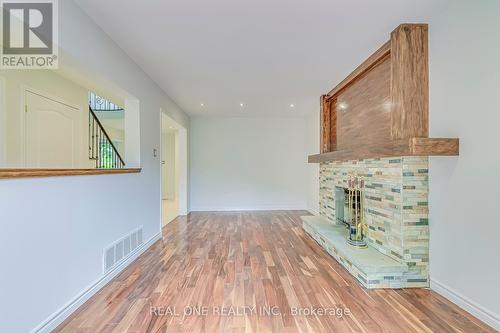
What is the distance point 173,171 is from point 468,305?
352 inches

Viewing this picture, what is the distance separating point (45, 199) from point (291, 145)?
5.68m

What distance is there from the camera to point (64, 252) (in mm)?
1962

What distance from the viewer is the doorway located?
20.2 ft

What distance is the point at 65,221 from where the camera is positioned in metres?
1.98

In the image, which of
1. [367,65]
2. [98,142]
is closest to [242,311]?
[367,65]

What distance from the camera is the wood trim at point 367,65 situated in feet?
8.95

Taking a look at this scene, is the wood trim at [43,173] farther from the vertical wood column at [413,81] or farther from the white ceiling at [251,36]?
the vertical wood column at [413,81]

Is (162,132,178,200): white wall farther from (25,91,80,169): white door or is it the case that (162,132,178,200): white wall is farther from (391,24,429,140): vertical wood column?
(391,24,429,140): vertical wood column

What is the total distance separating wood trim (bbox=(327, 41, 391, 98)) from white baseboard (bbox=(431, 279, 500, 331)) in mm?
2463

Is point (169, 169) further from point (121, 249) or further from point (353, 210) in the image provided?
point (353, 210)

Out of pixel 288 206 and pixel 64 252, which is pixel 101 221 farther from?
pixel 288 206

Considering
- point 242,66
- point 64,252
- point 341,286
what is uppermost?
point 242,66

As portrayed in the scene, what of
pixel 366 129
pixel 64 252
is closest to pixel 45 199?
pixel 64 252

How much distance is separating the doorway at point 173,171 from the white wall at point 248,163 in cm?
41
